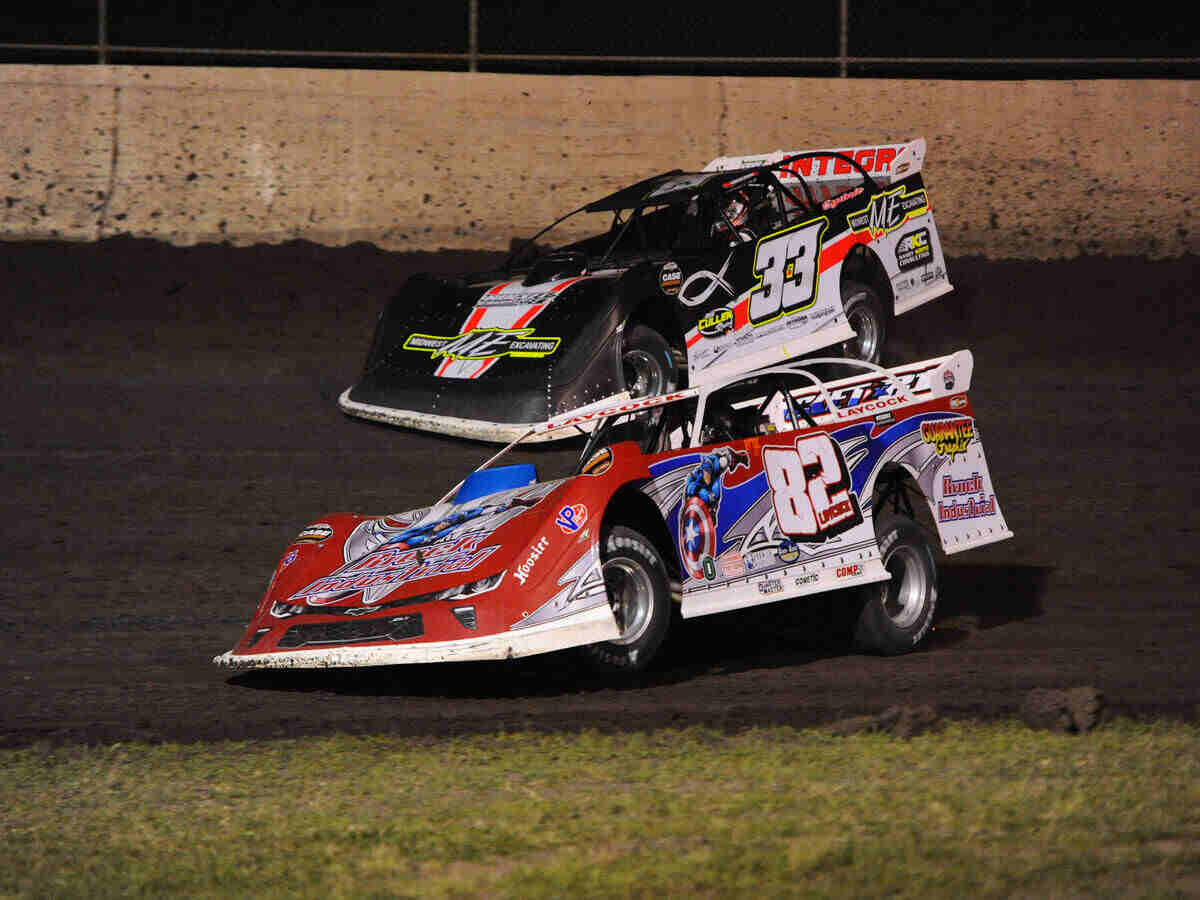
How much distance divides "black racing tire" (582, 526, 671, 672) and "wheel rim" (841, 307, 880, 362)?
5111mm

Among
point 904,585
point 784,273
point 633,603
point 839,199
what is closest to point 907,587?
point 904,585

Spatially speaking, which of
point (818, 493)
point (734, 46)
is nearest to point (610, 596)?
point (818, 493)

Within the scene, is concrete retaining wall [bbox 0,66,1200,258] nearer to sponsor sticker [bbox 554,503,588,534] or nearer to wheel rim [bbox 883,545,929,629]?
wheel rim [bbox 883,545,929,629]

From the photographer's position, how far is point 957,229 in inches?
576

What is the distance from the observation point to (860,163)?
469 inches

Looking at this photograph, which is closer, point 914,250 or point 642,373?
point 642,373

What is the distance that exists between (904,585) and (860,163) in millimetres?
5160

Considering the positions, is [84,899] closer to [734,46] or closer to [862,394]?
[862,394]

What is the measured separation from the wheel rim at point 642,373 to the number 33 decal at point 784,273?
73 cm

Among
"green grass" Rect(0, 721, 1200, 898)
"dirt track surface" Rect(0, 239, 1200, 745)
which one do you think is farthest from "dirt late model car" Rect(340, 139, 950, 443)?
"green grass" Rect(0, 721, 1200, 898)

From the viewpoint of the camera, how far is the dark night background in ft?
51.0

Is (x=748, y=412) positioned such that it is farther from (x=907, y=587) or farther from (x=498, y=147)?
(x=498, y=147)

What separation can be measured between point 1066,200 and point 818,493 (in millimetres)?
8633

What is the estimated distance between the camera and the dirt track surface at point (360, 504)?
6391 mm
